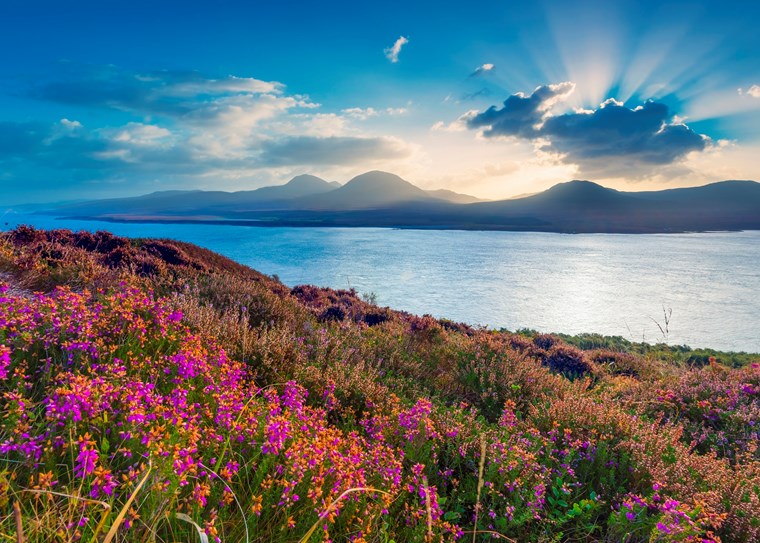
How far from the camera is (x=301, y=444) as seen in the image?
7.90ft

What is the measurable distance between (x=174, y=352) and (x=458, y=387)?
4018mm

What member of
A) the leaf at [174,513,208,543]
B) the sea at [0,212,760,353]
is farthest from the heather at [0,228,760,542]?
the sea at [0,212,760,353]

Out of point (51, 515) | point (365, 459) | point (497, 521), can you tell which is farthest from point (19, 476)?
point (497, 521)

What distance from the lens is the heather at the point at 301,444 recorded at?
1879mm

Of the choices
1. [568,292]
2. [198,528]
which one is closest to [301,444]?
[198,528]

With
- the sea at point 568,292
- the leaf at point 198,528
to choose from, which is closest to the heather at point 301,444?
the leaf at point 198,528

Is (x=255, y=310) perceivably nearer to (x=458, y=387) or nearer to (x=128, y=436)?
(x=458, y=387)

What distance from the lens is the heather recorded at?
1.88 meters

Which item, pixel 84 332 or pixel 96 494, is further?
pixel 84 332

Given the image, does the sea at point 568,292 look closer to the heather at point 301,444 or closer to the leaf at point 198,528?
the heather at point 301,444

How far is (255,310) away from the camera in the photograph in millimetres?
7406

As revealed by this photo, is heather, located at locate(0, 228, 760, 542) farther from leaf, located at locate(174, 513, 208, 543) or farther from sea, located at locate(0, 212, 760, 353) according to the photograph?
sea, located at locate(0, 212, 760, 353)

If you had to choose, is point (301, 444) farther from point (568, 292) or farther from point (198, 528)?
point (568, 292)

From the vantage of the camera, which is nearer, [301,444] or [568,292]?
[301,444]
